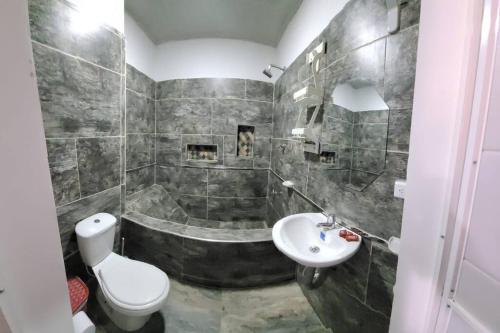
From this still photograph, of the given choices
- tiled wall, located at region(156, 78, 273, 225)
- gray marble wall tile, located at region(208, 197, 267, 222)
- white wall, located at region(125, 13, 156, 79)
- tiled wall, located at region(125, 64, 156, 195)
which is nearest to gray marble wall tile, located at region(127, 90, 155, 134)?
tiled wall, located at region(125, 64, 156, 195)

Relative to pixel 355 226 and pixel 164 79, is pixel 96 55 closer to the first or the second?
pixel 164 79

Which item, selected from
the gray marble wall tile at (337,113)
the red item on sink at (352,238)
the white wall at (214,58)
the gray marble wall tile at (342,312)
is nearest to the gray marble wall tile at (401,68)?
the gray marble wall tile at (337,113)

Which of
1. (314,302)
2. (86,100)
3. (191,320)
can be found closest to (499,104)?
(314,302)

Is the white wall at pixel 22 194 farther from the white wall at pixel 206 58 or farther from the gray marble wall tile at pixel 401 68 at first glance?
the white wall at pixel 206 58

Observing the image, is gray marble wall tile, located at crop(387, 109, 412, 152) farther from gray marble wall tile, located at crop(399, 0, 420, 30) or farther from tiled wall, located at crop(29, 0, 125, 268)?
tiled wall, located at crop(29, 0, 125, 268)

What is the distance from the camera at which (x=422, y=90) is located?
1.60 feet

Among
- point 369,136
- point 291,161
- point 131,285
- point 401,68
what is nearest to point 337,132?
point 369,136

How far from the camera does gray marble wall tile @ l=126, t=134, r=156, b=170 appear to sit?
236cm

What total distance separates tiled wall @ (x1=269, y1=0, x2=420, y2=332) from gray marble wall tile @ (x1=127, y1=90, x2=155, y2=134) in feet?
6.76

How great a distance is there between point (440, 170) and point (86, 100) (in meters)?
2.00

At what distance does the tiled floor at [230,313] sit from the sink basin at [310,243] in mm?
665

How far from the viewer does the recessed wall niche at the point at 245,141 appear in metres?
2.93

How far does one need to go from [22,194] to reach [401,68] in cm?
132

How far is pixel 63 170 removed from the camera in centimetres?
131
